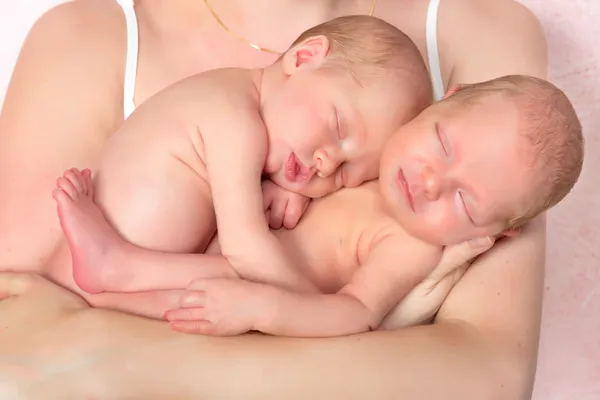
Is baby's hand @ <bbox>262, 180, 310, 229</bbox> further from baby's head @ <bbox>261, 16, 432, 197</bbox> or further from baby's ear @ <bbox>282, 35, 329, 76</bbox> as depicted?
baby's ear @ <bbox>282, 35, 329, 76</bbox>

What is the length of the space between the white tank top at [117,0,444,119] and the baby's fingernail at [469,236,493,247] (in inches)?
12.0

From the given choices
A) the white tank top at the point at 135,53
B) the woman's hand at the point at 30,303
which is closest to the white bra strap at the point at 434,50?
the white tank top at the point at 135,53

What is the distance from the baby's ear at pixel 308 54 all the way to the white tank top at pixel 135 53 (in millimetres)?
259

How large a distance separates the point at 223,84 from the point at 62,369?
45 centimetres

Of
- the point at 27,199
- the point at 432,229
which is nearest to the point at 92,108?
the point at 27,199

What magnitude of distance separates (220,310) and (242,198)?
158 mm

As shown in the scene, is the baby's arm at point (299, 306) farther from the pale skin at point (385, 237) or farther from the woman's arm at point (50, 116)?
the woman's arm at point (50, 116)

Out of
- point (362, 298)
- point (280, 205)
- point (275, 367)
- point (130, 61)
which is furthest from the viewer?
point (130, 61)

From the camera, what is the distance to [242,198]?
984 millimetres

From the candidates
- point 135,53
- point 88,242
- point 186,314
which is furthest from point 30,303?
point 135,53

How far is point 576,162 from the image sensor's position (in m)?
0.98

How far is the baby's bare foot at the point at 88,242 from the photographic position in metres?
0.97

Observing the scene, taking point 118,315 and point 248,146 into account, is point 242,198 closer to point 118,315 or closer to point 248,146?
point 248,146

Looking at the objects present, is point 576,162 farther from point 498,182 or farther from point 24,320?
point 24,320
